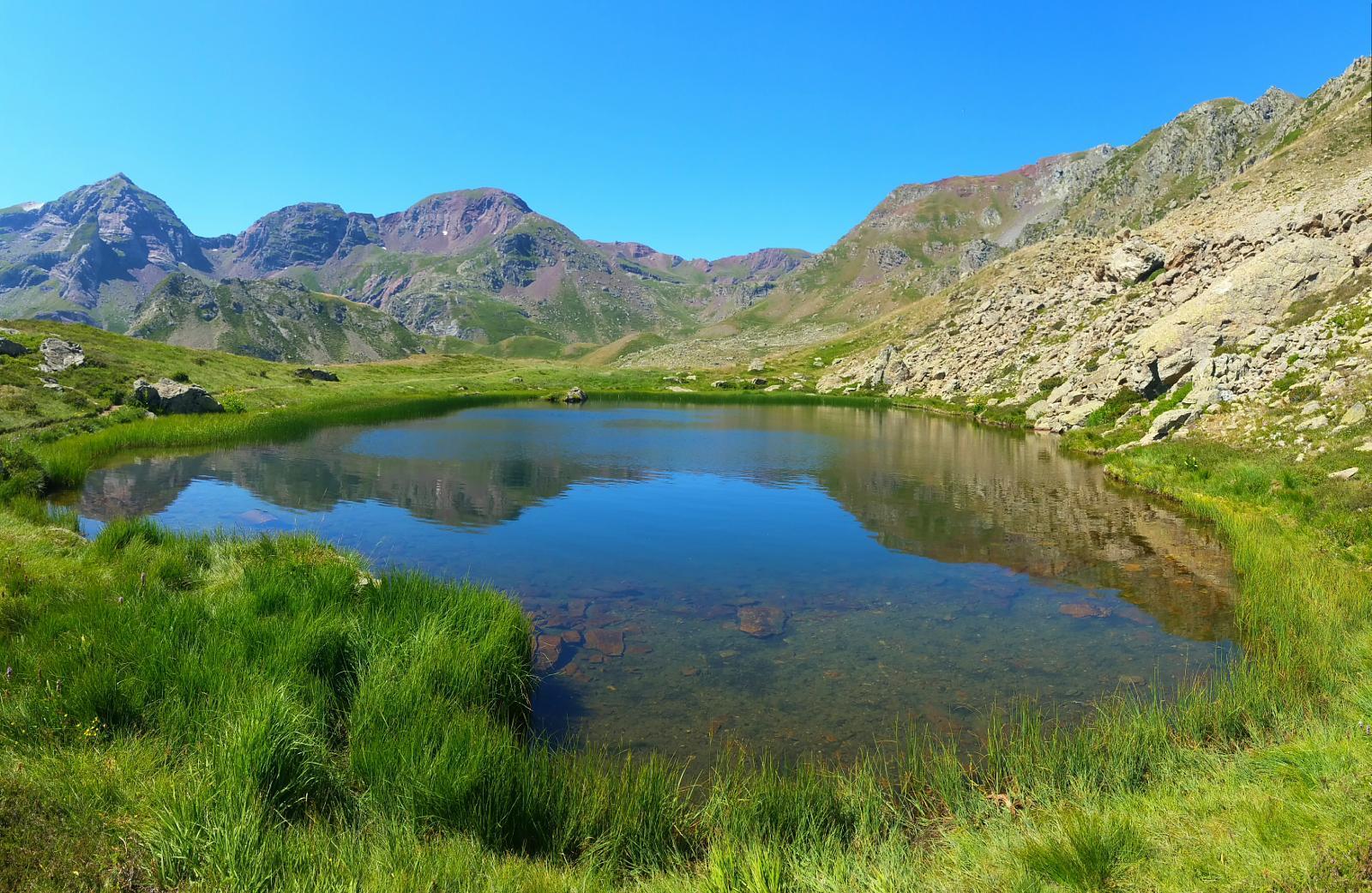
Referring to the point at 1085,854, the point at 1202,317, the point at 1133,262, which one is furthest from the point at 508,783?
the point at 1133,262

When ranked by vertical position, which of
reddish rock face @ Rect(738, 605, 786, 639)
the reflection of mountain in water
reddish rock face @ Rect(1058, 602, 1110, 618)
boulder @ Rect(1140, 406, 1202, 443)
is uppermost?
boulder @ Rect(1140, 406, 1202, 443)

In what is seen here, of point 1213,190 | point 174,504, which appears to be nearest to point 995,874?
point 174,504

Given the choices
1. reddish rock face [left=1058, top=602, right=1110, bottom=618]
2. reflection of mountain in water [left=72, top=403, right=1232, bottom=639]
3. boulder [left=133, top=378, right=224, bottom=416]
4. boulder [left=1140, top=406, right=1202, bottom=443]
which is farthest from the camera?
boulder [left=133, top=378, right=224, bottom=416]

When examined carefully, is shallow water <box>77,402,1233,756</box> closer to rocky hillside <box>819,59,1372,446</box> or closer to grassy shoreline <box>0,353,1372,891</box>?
grassy shoreline <box>0,353,1372,891</box>

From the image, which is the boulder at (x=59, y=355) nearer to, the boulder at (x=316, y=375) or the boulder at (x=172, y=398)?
the boulder at (x=172, y=398)

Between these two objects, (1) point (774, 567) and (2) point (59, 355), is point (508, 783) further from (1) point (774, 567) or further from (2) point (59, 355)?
(2) point (59, 355)

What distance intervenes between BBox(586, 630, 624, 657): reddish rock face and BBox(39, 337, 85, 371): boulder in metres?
69.9

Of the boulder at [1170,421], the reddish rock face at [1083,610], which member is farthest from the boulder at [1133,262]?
the reddish rock face at [1083,610]

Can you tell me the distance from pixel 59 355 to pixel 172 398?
1667 cm

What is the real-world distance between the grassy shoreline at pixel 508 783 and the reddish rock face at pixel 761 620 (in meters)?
5.97

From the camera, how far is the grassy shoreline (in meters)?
6.29

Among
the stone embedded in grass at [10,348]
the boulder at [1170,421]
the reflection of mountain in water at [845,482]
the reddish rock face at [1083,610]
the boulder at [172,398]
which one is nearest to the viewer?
the reddish rock face at [1083,610]

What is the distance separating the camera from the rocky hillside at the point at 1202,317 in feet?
123

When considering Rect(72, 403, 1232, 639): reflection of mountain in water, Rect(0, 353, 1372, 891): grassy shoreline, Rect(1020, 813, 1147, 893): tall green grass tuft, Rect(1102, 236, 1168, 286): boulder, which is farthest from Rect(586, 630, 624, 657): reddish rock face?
Rect(1102, 236, 1168, 286): boulder
